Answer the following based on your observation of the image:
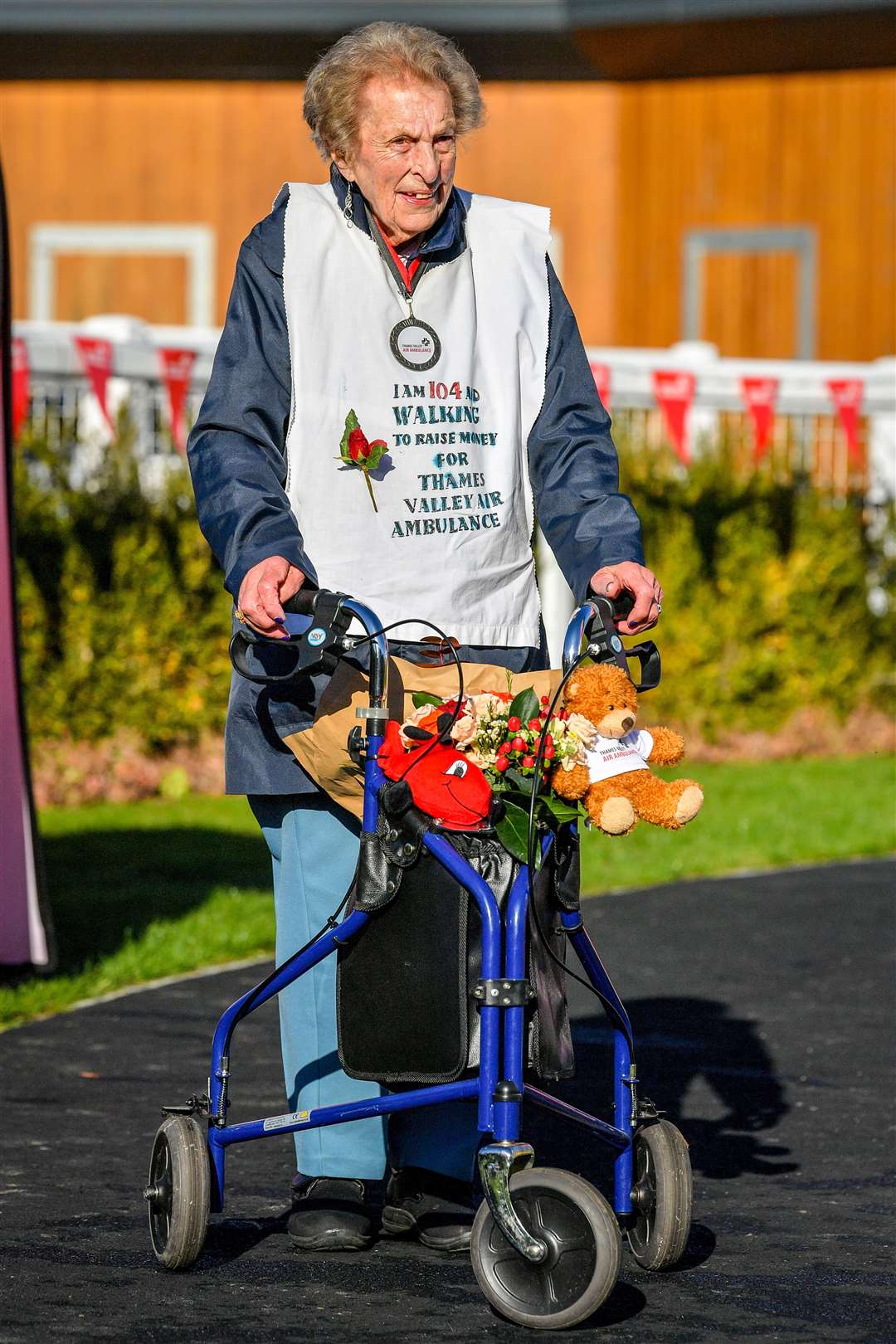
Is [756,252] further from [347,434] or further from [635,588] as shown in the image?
[635,588]

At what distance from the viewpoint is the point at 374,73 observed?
3.77m

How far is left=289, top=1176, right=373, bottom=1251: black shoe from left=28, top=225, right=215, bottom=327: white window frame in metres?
16.4

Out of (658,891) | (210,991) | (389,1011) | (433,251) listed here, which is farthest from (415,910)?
(658,891)

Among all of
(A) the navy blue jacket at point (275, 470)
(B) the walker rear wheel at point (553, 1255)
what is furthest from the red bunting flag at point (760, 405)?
(B) the walker rear wheel at point (553, 1255)

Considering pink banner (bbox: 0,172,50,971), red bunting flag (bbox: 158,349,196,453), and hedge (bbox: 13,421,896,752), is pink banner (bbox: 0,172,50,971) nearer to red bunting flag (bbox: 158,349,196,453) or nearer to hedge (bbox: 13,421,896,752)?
hedge (bbox: 13,421,896,752)

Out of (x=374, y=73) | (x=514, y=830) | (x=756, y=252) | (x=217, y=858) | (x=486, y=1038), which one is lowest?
(x=217, y=858)

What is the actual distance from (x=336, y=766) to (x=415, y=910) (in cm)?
33

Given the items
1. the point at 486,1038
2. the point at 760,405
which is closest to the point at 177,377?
the point at 760,405

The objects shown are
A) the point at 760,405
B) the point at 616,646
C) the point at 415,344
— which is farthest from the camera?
the point at 760,405

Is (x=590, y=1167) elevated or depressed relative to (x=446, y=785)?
depressed

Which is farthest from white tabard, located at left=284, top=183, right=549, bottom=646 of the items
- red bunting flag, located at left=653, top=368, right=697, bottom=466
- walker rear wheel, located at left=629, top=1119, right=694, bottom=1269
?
red bunting flag, located at left=653, top=368, right=697, bottom=466

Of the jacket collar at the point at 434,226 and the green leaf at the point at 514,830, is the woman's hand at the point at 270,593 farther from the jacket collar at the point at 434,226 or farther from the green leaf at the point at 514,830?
the jacket collar at the point at 434,226

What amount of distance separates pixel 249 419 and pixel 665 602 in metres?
10.6

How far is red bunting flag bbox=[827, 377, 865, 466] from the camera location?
1460 cm
